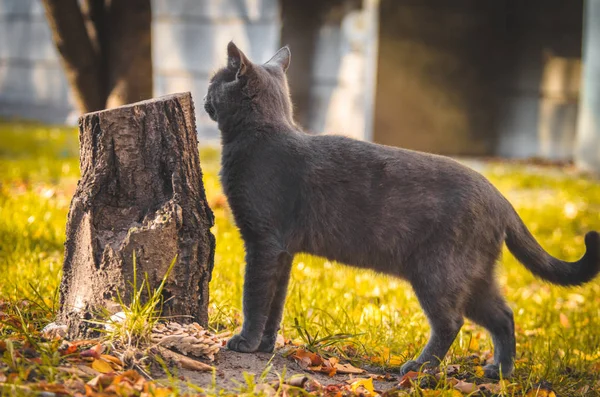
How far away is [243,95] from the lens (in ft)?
11.0

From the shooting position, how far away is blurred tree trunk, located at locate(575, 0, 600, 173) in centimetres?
981

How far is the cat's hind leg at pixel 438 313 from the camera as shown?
3137 millimetres

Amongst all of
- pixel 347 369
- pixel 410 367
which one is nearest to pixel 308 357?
pixel 347 369

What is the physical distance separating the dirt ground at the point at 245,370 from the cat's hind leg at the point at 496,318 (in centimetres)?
55

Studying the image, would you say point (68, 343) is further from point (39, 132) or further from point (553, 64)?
point (553, 64)

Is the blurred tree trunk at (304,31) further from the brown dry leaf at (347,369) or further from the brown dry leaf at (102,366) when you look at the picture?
the brown dry leaf at (102,366)

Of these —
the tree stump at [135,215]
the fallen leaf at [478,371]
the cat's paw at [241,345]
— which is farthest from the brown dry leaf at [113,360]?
the fallen leaf at [478,371]

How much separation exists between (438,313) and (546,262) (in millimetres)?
635

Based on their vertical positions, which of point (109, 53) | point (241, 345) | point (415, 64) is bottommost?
point (241, 345)

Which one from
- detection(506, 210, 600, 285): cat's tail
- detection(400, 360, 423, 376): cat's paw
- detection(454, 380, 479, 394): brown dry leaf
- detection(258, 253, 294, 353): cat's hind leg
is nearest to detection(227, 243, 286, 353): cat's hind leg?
detection(258, 253, 294, 353): cat's hind leg

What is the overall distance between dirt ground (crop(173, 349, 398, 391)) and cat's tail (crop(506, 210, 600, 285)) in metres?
Answer: 0.83

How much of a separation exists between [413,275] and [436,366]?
41 cm

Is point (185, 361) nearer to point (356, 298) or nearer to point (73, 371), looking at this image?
point (73, 371)

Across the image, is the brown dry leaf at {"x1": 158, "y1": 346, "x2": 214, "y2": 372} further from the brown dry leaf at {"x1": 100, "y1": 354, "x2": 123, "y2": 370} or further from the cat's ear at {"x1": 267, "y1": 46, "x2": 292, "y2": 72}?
the cat's ear at {"x1": 267, "y1": 46, "x2": 292, "y2": 72}
